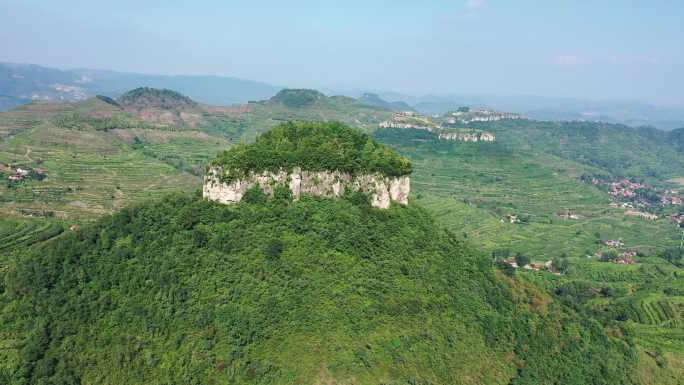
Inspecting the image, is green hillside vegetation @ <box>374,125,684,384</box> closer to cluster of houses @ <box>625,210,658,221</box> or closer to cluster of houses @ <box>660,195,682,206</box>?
cluster of houses @ <box>625,210,658,221</box>

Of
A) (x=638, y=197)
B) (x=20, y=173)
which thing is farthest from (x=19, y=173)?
(x=638, y=197)

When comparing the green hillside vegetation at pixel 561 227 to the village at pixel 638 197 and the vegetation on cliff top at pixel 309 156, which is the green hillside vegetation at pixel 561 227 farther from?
the vegetation on cliff top at pixel 309 156

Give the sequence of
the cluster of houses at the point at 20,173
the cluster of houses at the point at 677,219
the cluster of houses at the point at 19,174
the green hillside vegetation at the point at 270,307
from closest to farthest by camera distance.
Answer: the green hillside vegetation at the point at 270,307 → the cluster of houses at the point at 19,174 → the cluster of houses at the point at 20,173 → the cluster of houses at the point at 677,219

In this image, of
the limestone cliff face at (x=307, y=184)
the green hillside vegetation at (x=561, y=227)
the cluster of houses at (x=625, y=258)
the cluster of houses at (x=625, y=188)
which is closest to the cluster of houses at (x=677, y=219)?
the green hillside vegetation at (x=561, y=227)

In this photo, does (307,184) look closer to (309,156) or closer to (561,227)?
(309,156)

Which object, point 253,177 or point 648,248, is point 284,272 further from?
point 648,248

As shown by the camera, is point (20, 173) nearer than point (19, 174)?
No
